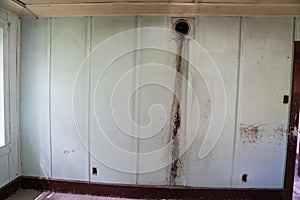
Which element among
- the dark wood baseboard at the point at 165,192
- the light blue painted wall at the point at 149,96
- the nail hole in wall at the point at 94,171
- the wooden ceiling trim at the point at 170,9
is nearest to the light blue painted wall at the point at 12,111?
the light blue painted wall at the point at 149,96

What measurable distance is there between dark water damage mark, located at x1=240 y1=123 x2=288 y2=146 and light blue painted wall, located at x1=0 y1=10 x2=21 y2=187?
114 inches

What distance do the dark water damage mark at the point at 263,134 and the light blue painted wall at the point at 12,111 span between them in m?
2.90

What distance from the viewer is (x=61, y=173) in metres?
2.46

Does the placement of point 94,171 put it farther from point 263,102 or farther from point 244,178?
point 263,102

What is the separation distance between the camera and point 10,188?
2330mm

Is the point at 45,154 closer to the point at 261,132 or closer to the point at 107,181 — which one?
the point at 107,181

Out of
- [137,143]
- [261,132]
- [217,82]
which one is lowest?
[137,143]

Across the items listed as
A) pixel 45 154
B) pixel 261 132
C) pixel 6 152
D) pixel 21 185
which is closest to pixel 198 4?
pixel 261 132

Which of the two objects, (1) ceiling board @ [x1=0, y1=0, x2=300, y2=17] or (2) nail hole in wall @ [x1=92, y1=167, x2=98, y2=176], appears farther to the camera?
(2) nail hole in wall @ [x1=92, y1=167, x2=98, y2=176]

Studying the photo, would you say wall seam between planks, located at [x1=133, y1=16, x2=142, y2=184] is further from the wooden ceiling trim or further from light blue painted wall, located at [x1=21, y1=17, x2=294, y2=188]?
the wooden ceiling trim

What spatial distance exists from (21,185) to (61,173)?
23.1 inches

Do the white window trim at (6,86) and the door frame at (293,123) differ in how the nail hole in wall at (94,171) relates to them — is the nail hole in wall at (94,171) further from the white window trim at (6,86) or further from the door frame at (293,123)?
the door frame at (293,123)

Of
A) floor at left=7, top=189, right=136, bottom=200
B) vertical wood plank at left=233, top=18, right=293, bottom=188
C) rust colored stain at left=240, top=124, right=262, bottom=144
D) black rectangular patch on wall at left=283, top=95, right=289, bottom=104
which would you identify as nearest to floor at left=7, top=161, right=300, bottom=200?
floor at left=7, top=189, right=136, bottom=200

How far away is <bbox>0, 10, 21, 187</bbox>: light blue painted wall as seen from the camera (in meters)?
2.27
